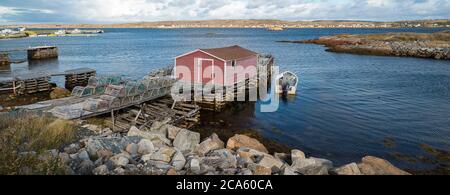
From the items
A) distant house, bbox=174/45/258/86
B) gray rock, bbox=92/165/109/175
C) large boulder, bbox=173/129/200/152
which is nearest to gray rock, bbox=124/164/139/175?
gray rock, bbox=92/165/109/175

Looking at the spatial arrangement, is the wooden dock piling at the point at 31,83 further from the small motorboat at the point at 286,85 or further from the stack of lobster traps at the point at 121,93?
the small motorboat at the point at 286,85

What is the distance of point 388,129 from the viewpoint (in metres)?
20.5

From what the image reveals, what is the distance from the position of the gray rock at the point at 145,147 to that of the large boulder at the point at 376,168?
672cm

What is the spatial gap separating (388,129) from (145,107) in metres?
14.0

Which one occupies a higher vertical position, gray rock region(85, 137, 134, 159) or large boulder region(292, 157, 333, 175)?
gray rock region(85, 137, 134, 159)

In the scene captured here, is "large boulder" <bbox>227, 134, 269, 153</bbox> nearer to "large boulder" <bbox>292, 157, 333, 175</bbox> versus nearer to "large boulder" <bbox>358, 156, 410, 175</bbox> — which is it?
"large boulder" <bbox>292, 157, 333, 175</bbox>

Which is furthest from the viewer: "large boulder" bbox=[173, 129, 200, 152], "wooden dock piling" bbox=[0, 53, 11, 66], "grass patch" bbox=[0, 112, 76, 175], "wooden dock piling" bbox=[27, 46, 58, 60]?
"wooden dock piling" bbox=[27, 46, 58, 60]

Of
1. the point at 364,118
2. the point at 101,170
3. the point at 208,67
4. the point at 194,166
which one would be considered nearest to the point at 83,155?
the point at 101,170

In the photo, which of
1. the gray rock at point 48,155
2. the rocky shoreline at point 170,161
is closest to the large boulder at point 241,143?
the rocky shoreline at point 170,161

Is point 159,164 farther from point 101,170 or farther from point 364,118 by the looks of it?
point 364,118

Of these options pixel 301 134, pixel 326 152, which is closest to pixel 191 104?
pixel 301 134

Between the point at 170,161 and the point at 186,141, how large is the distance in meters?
3.09

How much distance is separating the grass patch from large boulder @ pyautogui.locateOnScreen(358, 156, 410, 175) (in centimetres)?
889

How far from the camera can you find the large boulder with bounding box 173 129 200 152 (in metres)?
13.3
